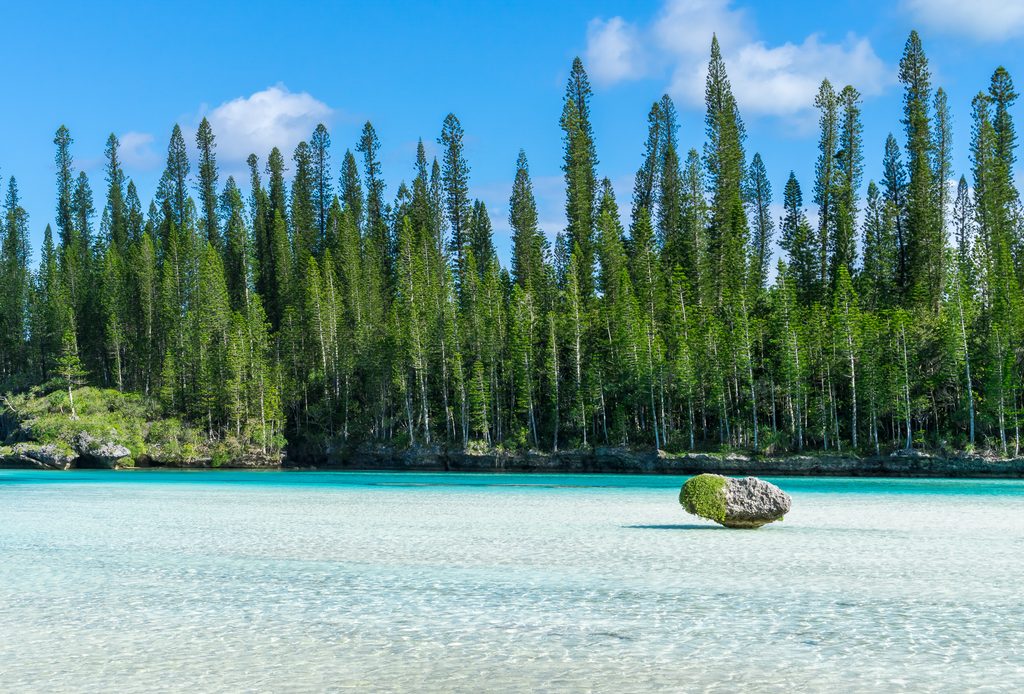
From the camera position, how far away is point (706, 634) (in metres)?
8.52

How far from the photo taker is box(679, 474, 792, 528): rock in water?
17.2 meters

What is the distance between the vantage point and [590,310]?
66562mm

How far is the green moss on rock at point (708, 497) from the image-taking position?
1720 cm

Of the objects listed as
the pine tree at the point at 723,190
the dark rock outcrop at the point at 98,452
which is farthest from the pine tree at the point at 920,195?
the dark rock outcrop at the point at 98,452

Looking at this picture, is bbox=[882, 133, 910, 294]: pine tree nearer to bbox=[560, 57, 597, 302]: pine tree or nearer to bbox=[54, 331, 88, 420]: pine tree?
bbox=[560, 57, 597, 302]: pine tree

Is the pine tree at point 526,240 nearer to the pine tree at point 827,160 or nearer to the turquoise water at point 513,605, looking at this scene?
the pine tree at point 827,160

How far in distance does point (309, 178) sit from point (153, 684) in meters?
91.3

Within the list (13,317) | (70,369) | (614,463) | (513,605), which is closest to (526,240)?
(614,463)

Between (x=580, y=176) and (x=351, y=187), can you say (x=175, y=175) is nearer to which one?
(x=351, y=187)

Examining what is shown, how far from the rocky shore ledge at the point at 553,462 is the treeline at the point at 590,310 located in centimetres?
155

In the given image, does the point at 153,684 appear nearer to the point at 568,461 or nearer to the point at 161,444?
the point at 568,461

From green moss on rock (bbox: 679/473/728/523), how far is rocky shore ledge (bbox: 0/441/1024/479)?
110 ft

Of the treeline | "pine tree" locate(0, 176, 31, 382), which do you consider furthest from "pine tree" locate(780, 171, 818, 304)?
"pine tree" locate(0, 176, 31, 382)

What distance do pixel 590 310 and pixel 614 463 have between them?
1392cm
